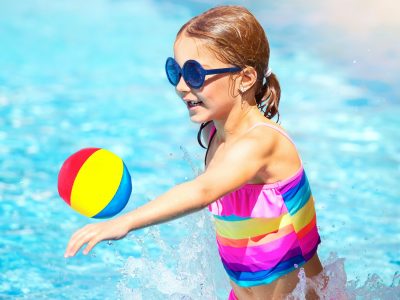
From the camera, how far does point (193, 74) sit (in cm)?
348

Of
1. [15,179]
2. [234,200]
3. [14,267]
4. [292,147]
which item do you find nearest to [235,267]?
[234,200]

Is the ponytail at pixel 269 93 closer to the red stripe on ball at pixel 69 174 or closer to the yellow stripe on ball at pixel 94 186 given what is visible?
the yellow stripe on ball at pixel 94 186

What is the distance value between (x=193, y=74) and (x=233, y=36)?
237 mm

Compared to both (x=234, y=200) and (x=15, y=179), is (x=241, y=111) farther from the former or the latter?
(x=15, y=179)

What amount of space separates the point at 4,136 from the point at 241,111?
548 centimetres

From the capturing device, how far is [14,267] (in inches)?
236

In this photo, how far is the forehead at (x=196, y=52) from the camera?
11.5 feet

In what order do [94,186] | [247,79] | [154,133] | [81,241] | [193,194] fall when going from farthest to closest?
1. [154,133]
2. [94,186]
3. [247,79]
4. [193,194]
5. [81,241]

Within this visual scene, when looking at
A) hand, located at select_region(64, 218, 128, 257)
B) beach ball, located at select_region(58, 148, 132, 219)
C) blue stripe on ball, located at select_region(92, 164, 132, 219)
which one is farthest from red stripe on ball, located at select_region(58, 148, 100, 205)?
hand, located at select_region(64, 218, 128, 257)

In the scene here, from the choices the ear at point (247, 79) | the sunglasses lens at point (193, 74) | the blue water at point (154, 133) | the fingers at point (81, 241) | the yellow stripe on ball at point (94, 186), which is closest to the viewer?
the fingers at point (81, 241)

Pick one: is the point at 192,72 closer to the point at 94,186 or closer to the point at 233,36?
the point at 233,36

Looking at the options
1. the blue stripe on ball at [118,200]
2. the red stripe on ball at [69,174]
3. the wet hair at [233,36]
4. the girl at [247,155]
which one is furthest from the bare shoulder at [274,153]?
the red stripe on ball at [69,174]

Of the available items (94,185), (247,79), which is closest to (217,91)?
(247,79)

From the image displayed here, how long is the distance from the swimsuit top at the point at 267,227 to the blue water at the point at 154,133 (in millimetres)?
338
